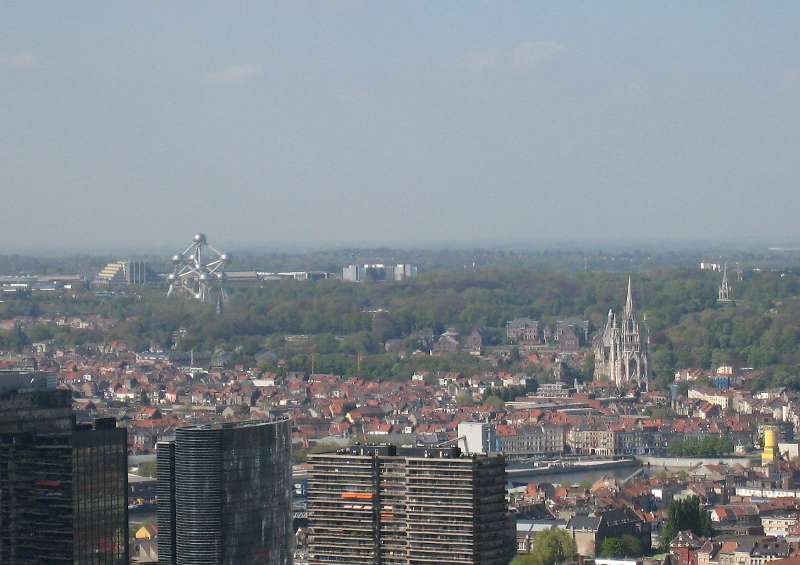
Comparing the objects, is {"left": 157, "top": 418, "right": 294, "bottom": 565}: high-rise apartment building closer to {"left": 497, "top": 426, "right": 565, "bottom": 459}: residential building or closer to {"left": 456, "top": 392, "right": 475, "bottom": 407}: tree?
{"left": 497, "top": 426, "right": 565, "bottom": 459}: residential building

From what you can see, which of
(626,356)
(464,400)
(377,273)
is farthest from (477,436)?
(377,273)

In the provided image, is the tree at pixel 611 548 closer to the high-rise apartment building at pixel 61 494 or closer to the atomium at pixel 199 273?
the high-rise apartment building at pixel 61 494

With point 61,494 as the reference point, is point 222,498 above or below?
below

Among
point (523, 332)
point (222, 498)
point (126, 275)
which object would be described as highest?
point (222, 498)

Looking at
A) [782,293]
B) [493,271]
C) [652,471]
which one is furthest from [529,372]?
[493,271]

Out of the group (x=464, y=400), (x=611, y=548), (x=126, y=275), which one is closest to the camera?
(x=611, y=548)

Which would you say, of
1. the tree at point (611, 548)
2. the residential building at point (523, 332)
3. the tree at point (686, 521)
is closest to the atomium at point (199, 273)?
the residential building at point (523, 332)

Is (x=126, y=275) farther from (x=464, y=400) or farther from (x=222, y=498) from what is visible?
(x=222, y=498)
